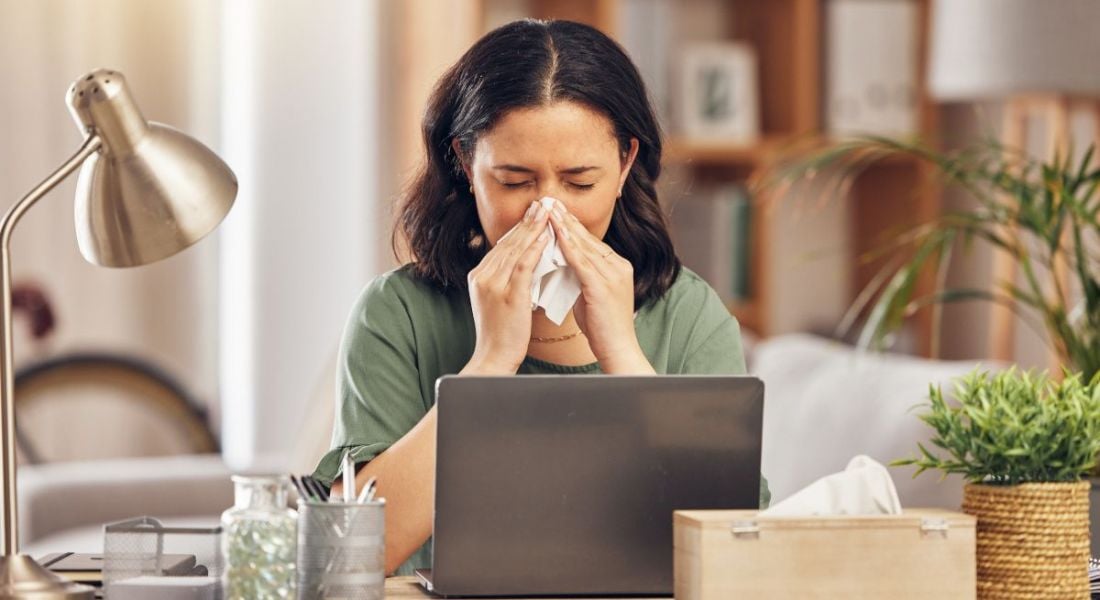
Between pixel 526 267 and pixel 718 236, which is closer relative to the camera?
pixel 526 267

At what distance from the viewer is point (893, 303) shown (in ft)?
7.30

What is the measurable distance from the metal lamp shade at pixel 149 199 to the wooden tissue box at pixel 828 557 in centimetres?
47

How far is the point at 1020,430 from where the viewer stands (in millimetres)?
1132

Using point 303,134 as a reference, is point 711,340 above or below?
below

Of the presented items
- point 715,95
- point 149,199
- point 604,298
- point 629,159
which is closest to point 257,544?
point 149,199

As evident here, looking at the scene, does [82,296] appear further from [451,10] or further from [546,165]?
[546,165]

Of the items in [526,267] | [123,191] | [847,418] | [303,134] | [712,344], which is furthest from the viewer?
[303,134]

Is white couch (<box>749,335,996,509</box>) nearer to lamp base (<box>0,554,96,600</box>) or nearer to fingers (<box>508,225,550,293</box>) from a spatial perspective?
fingers (<box>508,225,550,293</box>)

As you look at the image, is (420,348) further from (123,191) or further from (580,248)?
(123,191)

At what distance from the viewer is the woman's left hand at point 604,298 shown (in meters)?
1.49

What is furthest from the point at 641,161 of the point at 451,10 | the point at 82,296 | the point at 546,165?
the point at 82,296

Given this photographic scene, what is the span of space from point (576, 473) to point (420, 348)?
575 millimetres

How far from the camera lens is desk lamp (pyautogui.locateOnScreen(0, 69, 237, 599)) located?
1.18m

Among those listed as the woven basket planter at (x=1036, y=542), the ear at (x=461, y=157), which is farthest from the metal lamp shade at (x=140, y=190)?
the woven basket planter at (x=1036, y=542)
